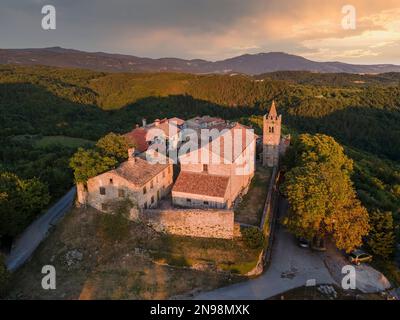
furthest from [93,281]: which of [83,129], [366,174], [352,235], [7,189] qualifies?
[83,129]

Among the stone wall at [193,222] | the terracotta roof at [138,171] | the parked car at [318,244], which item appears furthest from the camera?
the parked car at [318,244]

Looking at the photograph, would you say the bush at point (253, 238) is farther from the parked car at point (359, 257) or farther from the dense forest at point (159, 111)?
the dense forest at point (159, 111)

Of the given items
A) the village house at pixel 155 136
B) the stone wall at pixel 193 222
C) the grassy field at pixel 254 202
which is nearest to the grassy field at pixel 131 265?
the stone wall at pixel 193 222

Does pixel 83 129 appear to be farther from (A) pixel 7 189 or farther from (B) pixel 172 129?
(A) pixel 7 189

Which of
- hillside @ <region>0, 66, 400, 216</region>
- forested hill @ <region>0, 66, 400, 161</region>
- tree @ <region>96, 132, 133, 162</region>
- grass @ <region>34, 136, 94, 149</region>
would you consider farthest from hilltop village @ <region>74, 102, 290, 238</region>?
forested hill @ <region>0, 66, 400, 161</region>

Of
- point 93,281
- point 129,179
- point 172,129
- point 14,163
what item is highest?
point 172,129

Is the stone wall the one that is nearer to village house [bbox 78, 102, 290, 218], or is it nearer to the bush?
the bush

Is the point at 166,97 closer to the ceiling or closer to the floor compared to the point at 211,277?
closer to the ceiling
